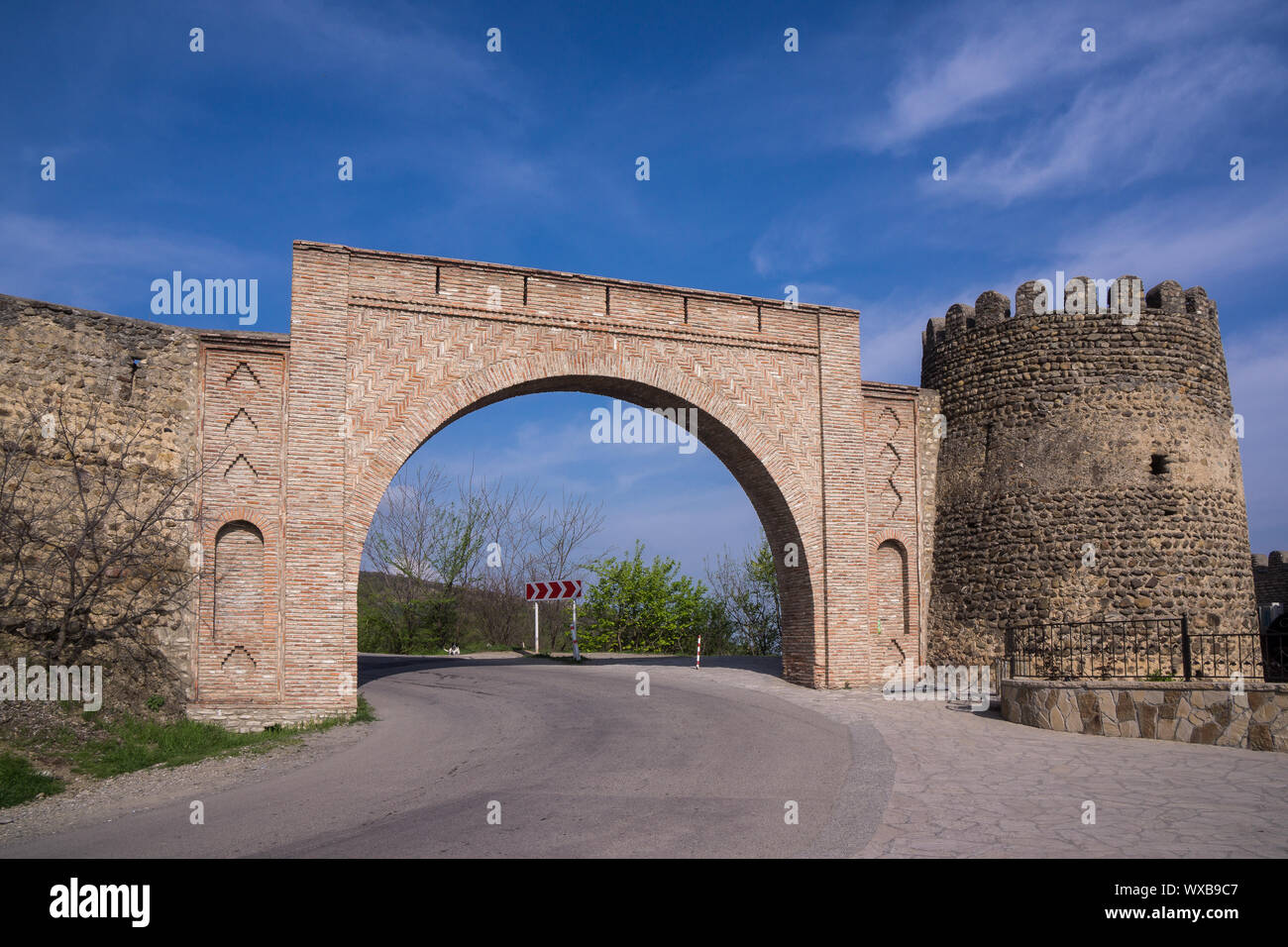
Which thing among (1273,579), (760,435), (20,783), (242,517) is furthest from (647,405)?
(1273,579)

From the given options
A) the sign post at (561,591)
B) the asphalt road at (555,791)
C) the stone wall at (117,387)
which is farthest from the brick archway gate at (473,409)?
the sign post at (561,591)

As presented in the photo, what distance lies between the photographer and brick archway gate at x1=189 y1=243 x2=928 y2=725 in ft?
37.9

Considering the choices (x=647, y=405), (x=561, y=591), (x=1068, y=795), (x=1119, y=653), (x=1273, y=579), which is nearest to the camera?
(x=1068, y=795)

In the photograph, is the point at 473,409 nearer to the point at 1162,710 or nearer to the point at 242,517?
the point at 242,517

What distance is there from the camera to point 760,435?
564 inches

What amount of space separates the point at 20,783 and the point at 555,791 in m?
4.77

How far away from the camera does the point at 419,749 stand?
9.22 m

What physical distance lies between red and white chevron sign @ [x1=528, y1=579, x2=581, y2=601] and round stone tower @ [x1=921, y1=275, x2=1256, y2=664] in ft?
27.9

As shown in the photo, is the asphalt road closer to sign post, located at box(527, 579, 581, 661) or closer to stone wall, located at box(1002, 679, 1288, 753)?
stone wall, located at box(1002, 679, 1288, 753)

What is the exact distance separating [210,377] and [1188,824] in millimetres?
11527

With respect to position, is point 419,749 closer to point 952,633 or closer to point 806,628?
point 806,628

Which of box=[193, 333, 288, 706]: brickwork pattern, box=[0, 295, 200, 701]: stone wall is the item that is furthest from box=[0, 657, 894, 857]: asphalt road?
box=[0, 295, 200, 701]: stone wall

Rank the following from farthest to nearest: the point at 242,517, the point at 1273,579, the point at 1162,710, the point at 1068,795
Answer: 1. the point at 1273,579
2. the point at 242,517
3. the point at 1162,710
4. the point at 1068,795
